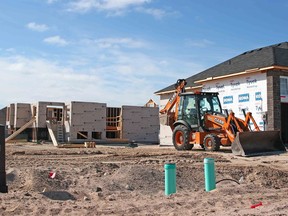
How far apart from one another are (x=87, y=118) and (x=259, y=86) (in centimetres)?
1449

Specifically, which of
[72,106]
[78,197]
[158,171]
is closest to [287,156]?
[158,171]

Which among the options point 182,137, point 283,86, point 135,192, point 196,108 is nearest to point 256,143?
point 196,108

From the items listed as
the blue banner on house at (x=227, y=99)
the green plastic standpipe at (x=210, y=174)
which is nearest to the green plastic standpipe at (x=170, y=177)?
the green plastic standpipe at (x=210, y=174)

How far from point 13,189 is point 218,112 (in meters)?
13.2

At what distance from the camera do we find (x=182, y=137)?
22.0 meters

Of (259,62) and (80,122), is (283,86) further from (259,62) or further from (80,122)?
(80,122)

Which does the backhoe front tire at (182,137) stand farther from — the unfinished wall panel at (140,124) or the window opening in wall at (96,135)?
the unfinished wall panel at (140,124)

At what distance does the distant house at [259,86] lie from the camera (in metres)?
23.9

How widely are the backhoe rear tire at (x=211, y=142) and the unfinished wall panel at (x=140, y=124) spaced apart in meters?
15.8

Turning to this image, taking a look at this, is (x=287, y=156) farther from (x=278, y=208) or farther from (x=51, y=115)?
(x=51, y=115)

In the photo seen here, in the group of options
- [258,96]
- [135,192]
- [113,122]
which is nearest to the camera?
[135,192]

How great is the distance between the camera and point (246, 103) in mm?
25750

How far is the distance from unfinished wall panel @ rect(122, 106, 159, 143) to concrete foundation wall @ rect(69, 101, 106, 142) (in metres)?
2.11

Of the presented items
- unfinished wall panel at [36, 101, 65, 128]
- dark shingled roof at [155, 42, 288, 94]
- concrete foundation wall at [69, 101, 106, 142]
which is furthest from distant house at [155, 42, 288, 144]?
unfinished wall panel at [36, 101, 65, 128]
